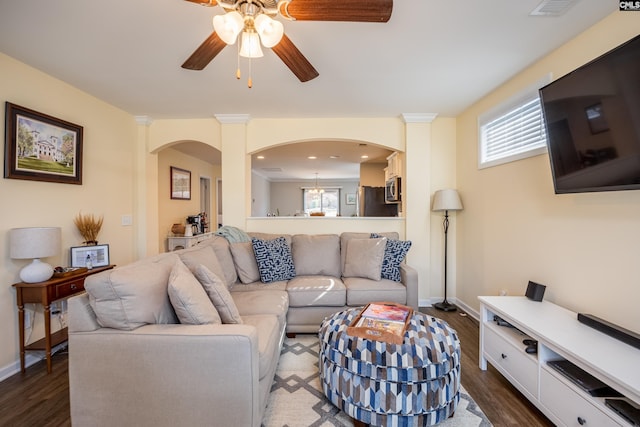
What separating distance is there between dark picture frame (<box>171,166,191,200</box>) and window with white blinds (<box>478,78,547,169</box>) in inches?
194

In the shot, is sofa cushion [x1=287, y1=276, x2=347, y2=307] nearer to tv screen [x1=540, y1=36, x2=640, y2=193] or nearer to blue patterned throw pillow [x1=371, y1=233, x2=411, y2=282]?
blue patterned throw pillow [x1=371, y1=233, x2=411, y2=282]

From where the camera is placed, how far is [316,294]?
2.69m

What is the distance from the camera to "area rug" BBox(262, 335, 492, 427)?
1610 mm

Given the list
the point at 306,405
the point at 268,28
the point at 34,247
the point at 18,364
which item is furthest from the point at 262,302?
the point at 18,364

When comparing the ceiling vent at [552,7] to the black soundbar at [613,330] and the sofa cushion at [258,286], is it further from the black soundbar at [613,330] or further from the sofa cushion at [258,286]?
the sofa cushion at [258,286]

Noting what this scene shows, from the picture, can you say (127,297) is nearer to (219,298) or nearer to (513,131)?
(219,298)

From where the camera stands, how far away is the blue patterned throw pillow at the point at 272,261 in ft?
9.41

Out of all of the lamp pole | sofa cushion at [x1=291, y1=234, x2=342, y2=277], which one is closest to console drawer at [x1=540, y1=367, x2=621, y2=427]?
the lamp pole

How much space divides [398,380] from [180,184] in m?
5.13

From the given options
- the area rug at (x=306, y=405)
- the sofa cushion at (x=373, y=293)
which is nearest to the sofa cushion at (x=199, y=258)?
the area rug at (x=306, y=405)

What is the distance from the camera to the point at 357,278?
2979mm

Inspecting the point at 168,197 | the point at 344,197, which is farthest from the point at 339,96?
the point at 344,197

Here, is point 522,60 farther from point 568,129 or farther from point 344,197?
point 344,197

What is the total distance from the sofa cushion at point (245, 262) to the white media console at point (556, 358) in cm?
211
